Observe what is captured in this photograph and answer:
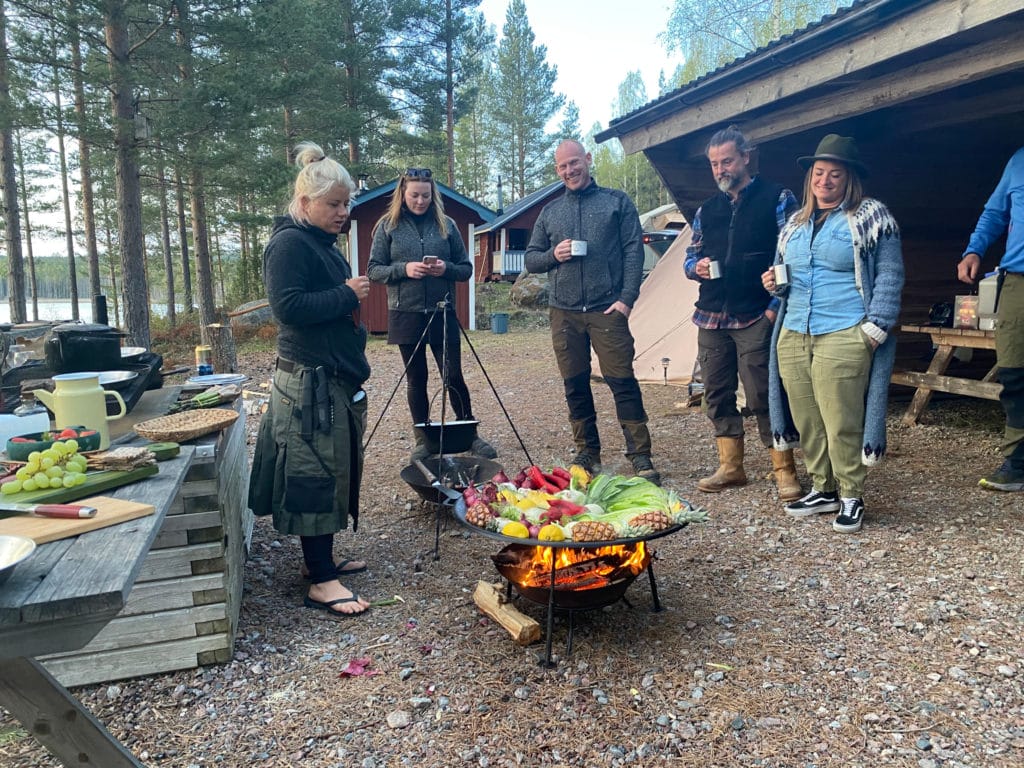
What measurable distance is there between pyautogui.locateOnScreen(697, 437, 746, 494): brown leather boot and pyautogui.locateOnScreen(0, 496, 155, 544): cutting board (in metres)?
3.34

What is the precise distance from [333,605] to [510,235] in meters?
22.0

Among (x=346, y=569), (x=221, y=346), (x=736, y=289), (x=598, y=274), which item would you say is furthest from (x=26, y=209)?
(x=736, y=289)

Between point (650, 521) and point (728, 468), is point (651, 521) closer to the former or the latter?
point (650, 521)

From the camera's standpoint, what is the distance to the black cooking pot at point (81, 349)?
2.78m

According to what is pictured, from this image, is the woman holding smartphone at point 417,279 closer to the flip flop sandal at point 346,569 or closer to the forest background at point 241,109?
the flip flop sandal at point 346,569

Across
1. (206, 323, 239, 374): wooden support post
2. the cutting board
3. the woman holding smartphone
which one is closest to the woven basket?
the cutting board

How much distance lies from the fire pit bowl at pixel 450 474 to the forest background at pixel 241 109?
26.0 ft

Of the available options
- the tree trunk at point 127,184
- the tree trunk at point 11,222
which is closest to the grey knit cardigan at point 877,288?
the tree trunk at point 127,184

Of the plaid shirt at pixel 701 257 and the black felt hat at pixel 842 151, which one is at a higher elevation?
the black felt hat at pixel 842 151

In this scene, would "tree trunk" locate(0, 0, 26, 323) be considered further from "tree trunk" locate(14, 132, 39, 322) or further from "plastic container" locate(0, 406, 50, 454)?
"tree trunk" locate(14, 132, 39, 322)

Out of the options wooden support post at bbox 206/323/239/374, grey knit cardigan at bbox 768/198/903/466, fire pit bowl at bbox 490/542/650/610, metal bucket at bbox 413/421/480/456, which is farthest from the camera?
wooden support post at bbox 206/323/239/374

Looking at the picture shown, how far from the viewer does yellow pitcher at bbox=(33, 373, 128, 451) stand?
7.03 ft

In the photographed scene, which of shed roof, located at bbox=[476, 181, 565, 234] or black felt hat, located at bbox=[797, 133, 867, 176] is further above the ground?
shed roof, located at bbox=[476, 181, 565, 234]

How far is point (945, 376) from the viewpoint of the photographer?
517cm
